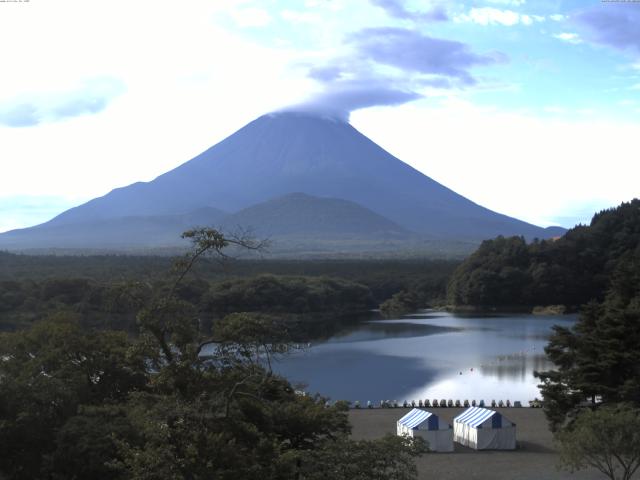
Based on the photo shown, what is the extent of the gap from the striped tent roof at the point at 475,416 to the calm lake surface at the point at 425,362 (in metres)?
4.44

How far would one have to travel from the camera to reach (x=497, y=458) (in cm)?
1630

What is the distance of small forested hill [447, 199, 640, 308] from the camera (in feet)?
191

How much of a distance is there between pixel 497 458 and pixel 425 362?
16.6 m

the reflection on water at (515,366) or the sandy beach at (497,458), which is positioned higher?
the sandy beach at (497,458)

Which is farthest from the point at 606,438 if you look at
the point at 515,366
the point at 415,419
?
the point at 515,366

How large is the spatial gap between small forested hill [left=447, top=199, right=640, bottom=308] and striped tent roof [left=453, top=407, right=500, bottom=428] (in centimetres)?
4118

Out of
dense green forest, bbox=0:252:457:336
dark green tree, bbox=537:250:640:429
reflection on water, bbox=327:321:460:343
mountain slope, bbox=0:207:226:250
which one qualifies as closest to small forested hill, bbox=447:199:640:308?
dense green forest, bbox=0:252:457:336

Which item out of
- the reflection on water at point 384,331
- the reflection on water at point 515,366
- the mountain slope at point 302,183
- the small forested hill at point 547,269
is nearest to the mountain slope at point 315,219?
the mountain slope at point 302,183

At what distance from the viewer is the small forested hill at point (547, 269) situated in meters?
58.2

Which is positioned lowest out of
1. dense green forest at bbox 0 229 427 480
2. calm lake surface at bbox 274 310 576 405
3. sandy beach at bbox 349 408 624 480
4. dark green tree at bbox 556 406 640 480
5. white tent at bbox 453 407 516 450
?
calm lake surface at bbox 274 310 576 405

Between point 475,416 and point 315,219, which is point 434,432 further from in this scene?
point 315,219

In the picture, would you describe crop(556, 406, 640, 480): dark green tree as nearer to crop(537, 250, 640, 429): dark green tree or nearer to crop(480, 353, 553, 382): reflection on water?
crop(537, 250, 640, 429): dark green tree

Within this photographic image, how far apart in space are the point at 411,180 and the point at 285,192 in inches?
1243

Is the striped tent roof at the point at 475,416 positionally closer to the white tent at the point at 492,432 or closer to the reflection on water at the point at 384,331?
the white tent at the point at 492,432
